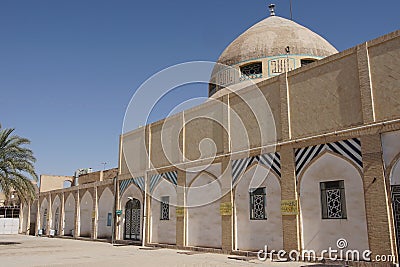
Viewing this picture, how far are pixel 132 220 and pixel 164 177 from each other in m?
4.51

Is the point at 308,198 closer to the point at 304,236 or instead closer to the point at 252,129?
the point at 304,236

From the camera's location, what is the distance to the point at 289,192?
1401 centimetres

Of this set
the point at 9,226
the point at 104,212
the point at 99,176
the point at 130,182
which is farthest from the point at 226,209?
the point at 9,226

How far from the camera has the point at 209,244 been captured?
58.4 ft

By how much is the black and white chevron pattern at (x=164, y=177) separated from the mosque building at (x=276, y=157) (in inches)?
4.2

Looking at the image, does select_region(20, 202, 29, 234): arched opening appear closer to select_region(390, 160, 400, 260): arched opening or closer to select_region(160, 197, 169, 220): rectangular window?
select_region(160, 197, 169, 220): rectangular window

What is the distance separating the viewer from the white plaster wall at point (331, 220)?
12090mm

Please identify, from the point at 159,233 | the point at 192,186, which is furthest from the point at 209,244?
the point at 159,233

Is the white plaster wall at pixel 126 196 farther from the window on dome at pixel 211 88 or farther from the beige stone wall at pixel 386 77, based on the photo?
the beige stone wall at pixel 386 77

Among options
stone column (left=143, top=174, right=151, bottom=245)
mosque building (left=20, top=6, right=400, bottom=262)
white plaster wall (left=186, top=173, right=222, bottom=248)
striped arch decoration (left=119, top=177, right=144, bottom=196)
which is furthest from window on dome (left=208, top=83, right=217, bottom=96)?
striped arch decoration (left=119, top=177, right=144, bottom=196)

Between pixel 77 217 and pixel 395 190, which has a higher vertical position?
pixel 395 190

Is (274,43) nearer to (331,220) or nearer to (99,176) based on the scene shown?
(331,220)

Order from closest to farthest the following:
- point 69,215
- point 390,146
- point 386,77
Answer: point 390,146 < point 386,77 < point 69,215

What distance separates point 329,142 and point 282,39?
988 centimetres
